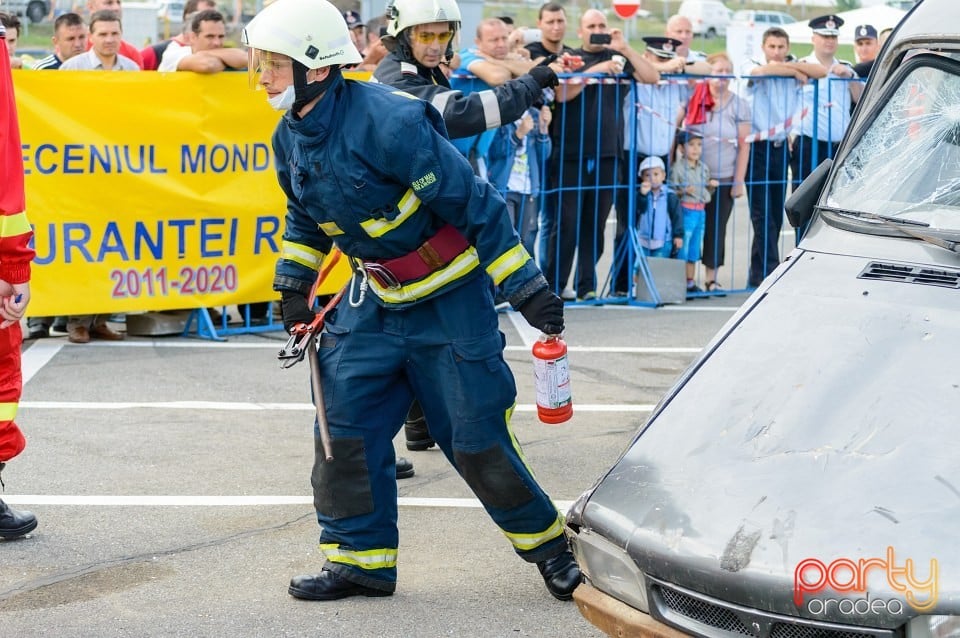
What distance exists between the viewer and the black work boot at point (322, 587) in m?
5.00

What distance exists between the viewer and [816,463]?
349 centimetres

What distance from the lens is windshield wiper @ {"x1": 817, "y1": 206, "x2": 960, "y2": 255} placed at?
4.11 metres

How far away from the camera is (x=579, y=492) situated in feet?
20.4

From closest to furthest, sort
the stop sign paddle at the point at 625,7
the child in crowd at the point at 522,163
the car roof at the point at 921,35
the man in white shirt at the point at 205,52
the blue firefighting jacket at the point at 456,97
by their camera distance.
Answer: the car roof at the point at 921,35 < the blue firefighting jacket at the point at 456,97 < the man in white shirt at the point at 205,52 < the child in crowd at the point at 522,163 < the stop sign paddle at the point at 625,7

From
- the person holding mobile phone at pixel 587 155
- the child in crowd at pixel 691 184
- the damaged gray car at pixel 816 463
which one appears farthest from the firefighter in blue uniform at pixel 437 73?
the child in crowd at pixel 691 184

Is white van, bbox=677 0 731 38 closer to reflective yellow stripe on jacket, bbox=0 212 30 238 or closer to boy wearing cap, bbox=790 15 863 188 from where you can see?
boy wearing cap, bbox=790 15 863 188

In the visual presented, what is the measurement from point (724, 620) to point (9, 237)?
3.00m

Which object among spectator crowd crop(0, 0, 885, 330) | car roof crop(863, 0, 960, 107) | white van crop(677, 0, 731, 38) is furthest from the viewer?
white van crop(677, 0, 731, 38)

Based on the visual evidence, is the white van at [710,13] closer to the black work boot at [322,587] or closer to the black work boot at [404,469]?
the black work boot at [404,469]

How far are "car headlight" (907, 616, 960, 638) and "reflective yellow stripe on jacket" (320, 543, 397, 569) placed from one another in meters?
2.27

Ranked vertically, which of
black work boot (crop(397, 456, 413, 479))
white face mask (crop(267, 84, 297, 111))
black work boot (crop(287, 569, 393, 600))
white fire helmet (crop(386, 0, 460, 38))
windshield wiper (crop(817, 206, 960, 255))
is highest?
white fire helmet (crop(386, 0, 460, 38))

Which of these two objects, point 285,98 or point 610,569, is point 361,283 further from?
point 610,569

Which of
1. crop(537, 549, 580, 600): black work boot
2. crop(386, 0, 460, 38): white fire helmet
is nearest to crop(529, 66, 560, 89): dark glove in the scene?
crop(386, 0, 460, 38): white fire helmet

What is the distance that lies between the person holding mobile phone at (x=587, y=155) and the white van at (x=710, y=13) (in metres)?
35.7
